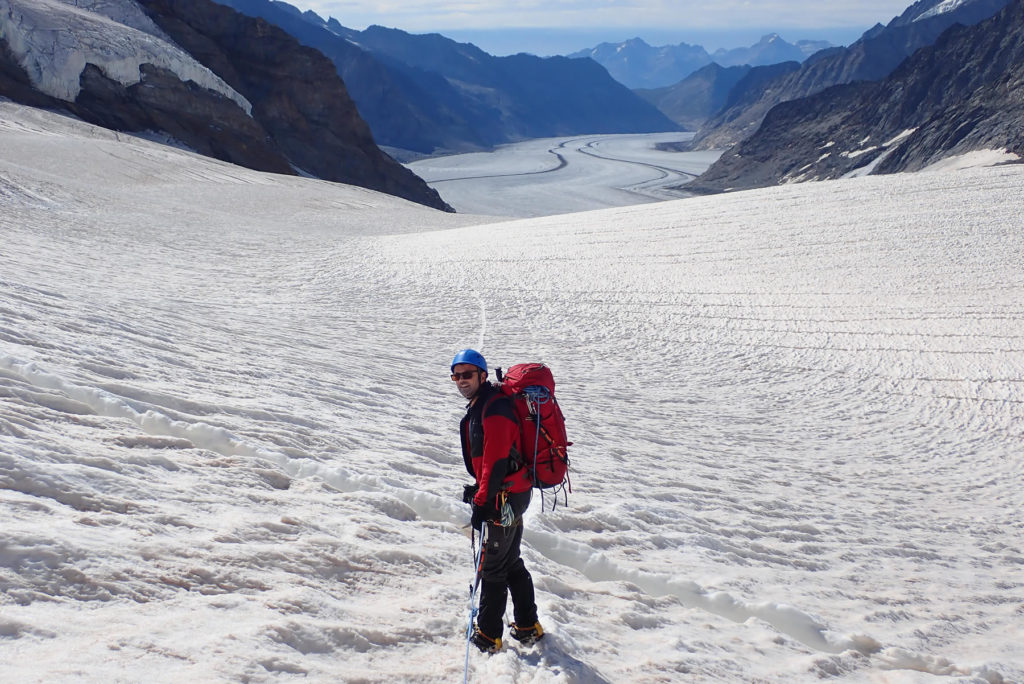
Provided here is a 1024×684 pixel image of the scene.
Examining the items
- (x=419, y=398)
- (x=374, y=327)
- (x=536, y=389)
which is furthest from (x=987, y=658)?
(x=374, y=327)

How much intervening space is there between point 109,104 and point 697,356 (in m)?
30.4

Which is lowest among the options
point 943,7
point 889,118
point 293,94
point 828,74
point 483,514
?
point 483,514

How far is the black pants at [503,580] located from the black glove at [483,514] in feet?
0.20

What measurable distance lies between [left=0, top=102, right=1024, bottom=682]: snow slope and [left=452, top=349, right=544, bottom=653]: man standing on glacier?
14 cm

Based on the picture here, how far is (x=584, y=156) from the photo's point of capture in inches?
3750

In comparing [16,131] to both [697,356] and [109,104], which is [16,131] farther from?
[697,356]

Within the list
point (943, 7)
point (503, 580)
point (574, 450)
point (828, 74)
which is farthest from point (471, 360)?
point (943, 7)

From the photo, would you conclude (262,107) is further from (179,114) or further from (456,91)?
(456,91)

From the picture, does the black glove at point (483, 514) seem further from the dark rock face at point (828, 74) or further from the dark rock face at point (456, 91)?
the dark rock face at point (828, 74)

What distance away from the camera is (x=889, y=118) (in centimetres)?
6488

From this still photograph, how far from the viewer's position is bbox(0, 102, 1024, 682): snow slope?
311 cm

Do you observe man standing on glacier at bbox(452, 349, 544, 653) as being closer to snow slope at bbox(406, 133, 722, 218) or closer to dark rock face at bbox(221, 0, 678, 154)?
snow slope at bbox(406, 133, 722, 218)

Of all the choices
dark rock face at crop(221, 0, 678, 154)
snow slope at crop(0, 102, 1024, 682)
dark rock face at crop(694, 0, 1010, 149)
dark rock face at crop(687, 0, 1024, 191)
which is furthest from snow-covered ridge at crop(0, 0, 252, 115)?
dark rock face at crop(694, 0, 1010, 149)

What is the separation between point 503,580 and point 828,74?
422 ft
